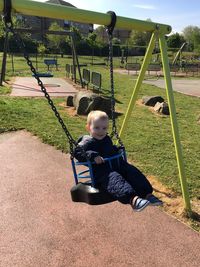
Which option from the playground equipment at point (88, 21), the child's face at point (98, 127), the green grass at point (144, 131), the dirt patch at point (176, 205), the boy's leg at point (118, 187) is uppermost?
the playground equipment at point (88, 21)

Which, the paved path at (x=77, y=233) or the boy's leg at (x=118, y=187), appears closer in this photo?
the boy's leg at (x=118, y=187)

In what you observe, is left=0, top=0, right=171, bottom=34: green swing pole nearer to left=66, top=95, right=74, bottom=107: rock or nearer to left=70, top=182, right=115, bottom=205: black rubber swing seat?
left=70, top=182, right=115, bottom=205: black rubber swing seat

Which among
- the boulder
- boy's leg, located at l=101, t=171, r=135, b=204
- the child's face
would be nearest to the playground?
boy's leg, located at l=101, t=171, r=135, b=204

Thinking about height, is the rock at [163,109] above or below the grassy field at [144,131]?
above

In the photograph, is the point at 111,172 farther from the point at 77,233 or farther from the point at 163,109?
the point at 163,109

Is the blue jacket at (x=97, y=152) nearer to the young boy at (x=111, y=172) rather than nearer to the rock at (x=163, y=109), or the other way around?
the young boy at (x=111, y=172)

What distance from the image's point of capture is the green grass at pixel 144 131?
623 centimetres

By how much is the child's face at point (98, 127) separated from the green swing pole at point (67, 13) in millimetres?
1183

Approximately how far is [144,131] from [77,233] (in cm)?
503

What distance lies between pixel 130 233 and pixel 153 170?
2110mm

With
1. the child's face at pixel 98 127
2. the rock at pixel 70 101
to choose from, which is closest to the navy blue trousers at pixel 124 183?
the child's face at pixel 98 127

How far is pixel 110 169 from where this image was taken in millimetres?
3566

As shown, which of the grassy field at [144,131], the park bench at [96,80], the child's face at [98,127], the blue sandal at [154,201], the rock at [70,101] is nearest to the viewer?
the blue sandal at [154,201]

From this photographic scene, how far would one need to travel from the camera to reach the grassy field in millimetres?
6207
